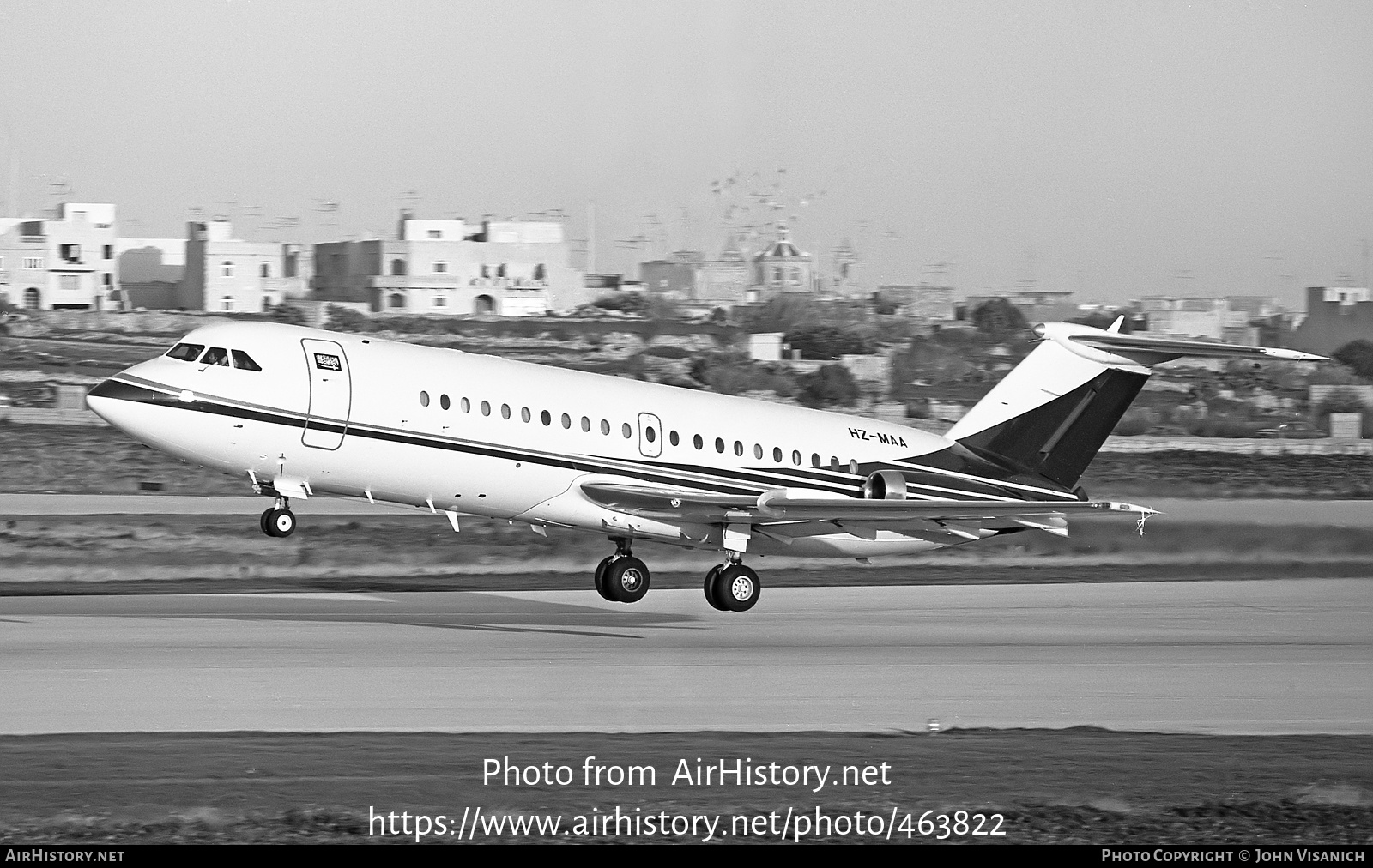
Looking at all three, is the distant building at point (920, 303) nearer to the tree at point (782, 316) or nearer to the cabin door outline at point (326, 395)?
the tree at point (782, 316)

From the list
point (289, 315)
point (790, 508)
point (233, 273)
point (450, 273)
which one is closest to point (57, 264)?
point (233, 273)

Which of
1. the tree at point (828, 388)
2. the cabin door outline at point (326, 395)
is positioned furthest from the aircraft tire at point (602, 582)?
the tree at point (828, 388)

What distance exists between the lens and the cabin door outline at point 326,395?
2406 centimetres

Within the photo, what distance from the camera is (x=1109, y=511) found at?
24078 millimetres

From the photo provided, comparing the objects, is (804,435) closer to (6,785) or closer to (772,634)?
(772,634)

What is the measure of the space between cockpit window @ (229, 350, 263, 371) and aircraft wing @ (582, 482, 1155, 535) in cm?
535

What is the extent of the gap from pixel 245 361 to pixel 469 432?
3390mm

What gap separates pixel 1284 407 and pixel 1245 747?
50.1 metres

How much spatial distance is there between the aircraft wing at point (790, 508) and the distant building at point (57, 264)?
81.5 metres

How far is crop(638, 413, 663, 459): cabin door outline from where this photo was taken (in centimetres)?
2700

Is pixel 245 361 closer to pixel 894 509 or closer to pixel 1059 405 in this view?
pixel 894 509

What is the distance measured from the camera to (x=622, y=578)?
28375 millimetres

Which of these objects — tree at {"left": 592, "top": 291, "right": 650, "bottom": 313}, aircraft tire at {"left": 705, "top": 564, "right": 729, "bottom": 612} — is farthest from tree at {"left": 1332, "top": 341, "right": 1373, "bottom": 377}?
aircraft tire at {"left": 705, "top": 564, "right": 729, "bottom": 612}

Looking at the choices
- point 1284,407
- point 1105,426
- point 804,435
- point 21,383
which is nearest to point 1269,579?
point 1105,426
